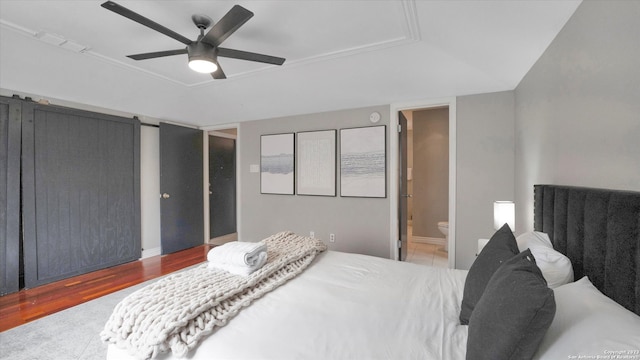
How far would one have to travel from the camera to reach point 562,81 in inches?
66.2

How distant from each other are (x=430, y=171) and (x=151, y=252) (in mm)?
4995

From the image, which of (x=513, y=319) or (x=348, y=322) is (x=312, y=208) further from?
(x=513, y=319)

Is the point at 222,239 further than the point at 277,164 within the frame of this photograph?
Yes

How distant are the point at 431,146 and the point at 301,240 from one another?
365 cm

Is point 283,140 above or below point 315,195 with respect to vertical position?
above

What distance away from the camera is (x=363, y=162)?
375cm

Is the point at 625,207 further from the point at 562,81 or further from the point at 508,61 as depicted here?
the point at 508,61

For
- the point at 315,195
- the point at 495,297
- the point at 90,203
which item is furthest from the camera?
the point at 315,195

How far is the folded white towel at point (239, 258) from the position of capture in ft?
5.51

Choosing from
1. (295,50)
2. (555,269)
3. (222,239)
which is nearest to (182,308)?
(555,269)

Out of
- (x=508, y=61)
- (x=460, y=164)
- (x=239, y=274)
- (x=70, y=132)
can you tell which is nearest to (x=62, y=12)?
(x=70, y=132)

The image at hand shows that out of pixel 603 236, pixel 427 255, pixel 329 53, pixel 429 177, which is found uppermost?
pixel 329 53

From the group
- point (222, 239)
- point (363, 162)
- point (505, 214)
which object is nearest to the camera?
point (505, 214)

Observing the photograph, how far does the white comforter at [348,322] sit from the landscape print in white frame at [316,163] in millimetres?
2283
